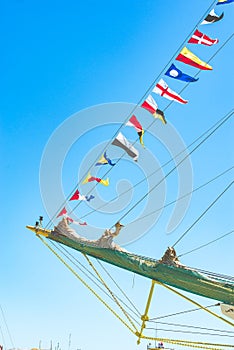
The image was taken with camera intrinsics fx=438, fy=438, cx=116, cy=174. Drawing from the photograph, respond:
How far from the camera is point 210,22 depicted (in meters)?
13.7

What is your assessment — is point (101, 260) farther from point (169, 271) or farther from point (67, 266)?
point (169, 271)

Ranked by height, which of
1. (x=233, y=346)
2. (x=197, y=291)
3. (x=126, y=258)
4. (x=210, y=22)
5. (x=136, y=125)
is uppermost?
(x=210, y=22)

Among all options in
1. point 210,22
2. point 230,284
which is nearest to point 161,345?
point 230,284

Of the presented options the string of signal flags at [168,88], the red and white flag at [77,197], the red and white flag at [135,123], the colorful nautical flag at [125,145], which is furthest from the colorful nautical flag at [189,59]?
the red and white flag at [77,197]

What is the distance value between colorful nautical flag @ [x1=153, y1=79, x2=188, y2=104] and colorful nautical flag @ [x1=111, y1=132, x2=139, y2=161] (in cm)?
179

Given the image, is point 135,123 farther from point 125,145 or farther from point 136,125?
point 125,145

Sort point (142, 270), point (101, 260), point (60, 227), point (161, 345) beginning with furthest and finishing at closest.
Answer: point (161, 345) < point (60, 227) < point (101, 260) < point (142, 270)

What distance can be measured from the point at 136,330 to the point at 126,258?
83.4 inches

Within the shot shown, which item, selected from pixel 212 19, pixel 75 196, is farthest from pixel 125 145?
pixel 212 19

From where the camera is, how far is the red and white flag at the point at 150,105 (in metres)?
13.6

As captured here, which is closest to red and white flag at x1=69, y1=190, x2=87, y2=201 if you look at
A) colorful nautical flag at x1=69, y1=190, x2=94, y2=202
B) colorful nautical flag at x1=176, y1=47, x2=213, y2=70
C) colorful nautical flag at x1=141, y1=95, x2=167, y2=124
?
colorful nautical flag at x1=69, y1=190, x2=94, y2=202

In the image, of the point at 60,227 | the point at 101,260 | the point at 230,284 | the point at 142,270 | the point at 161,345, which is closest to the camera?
the point at 230,284

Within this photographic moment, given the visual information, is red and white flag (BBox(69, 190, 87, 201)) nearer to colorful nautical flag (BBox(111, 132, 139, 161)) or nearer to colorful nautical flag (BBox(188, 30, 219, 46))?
colorful nautical flag (BBox(111, 132, 139, 161))

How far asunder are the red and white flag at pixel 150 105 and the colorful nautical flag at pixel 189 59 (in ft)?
4.87
